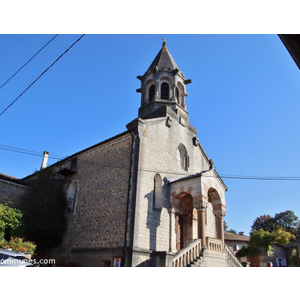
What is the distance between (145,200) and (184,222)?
444cm

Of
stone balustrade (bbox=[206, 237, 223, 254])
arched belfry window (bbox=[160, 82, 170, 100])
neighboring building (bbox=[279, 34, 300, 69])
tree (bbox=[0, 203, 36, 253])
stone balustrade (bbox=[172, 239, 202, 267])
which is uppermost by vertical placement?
arched belfry window (bbox=[160, 82, 170, 100])

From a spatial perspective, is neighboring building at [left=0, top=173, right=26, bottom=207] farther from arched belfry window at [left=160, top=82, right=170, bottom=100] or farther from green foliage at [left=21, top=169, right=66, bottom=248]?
arched belfry window at [left=160, top=82, right=170, bottom=100]

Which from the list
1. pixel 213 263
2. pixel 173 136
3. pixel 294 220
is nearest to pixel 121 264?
pixel 213 263

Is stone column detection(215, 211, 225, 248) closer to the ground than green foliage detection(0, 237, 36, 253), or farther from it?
farther from it

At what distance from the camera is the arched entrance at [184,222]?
56.6ft

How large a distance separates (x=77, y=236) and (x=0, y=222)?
4.48 m

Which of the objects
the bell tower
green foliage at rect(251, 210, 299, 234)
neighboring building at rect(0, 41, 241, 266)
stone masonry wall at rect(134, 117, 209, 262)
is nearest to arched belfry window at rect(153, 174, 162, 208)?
neighboring building at rect(0, 41, 241, 266)

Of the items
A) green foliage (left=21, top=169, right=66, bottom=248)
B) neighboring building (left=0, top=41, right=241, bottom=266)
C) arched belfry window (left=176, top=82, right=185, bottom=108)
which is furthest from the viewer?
arched belfry window (left=176, top=82, right=185, bottom=108)

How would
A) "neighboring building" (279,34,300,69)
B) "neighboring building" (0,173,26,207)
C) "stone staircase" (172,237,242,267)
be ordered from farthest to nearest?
"neighboring building" (0,173,26,207) < "stone staircase" (172,237,242,267) < "neighboring building" (279,34,300,69)

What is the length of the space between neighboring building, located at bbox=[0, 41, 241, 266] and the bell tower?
254mm

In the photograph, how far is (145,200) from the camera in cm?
1485

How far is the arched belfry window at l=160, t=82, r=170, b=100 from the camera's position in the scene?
71.8 feet

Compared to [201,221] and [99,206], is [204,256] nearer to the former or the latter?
[201,221]

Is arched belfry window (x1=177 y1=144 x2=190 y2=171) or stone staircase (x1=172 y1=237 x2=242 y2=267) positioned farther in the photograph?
arched belfry window (x1=177 y1=144 x2=190 y2=171)
